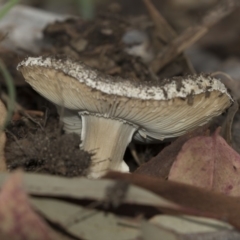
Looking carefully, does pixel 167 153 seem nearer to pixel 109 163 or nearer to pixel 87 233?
pixel 109 163

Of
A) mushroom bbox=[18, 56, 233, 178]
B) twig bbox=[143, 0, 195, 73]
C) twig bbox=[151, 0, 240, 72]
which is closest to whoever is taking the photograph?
mushroom bbox=[18, 56, 233, 178]

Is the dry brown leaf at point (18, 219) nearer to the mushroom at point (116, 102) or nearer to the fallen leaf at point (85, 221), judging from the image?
the fallen leaf at point (85, 221)

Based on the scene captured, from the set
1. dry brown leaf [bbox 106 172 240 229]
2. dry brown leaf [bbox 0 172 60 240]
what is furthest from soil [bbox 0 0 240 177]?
dry brown leaf [bbox 0 172 60 240]

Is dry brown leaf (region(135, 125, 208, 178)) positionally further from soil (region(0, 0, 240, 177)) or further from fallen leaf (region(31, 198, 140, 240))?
fallen leaf (region(31, 198, 140, 240))

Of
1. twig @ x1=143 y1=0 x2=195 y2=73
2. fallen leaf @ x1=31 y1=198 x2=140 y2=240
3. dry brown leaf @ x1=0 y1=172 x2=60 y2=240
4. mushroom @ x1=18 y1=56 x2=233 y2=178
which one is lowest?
fallen leaf @ x1=31 y1=198 x2=140 y2=240

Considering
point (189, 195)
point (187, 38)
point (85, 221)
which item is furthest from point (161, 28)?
point (85, 221)

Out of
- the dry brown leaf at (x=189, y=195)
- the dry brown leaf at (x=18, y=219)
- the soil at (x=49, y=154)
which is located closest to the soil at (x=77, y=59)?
the soil at (x=49, y=154)

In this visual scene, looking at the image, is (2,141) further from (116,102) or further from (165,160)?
(165,160)

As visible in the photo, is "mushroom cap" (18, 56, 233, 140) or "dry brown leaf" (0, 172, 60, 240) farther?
"mushroom cap" (18, 56, 233, 140)
